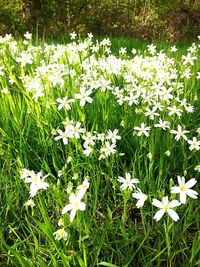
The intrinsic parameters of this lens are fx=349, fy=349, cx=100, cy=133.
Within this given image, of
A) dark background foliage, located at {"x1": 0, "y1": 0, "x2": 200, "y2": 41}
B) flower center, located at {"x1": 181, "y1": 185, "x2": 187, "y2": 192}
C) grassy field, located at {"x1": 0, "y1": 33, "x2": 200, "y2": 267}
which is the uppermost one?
flower center, located at {"x1": 181, "y1": 185, "x2": 187, "y2": 192}

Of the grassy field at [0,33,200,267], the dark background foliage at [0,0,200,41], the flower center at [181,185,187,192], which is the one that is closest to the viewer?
the flower center at [181,185,187,192]

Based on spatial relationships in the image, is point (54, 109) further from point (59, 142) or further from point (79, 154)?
point (79, 154)

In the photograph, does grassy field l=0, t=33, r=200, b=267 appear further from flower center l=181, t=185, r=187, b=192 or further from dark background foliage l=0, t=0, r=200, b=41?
dark background foliage l=0, t=0, r=200, b=41

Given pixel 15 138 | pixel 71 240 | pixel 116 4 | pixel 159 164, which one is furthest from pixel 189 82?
Answer: pixel 116 4

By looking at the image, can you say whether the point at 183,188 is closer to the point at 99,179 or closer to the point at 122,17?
the point at 99,179

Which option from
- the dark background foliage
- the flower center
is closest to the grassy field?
the flower center

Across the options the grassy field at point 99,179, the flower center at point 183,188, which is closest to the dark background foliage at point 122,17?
the grassy field at point 99,179

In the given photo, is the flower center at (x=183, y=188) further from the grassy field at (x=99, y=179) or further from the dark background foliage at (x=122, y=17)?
the dark background foliage at (x=122, y=17)
